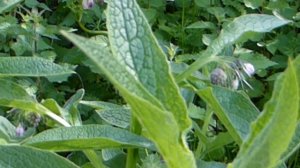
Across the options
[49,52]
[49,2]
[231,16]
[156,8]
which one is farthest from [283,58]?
[49,2]

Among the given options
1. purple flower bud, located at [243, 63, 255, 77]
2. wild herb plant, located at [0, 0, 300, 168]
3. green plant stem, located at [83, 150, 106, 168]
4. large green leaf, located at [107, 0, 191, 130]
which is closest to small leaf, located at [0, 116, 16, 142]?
wild herb plant, located at [0, 0, 300, 168]

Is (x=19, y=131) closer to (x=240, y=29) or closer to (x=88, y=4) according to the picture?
(x=240, y=29)

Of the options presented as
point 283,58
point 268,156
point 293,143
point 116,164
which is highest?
point 268,156

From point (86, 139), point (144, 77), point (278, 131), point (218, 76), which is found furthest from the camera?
point (218, 76)

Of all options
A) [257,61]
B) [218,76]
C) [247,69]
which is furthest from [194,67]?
[257,61]

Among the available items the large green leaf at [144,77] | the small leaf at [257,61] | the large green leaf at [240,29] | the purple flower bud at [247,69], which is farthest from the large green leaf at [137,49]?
the small leaf at [257,61]

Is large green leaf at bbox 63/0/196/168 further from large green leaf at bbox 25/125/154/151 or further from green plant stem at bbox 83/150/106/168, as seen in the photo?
green plant stem at bbox 83/150/106/168

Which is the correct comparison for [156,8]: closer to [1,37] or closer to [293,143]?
[1,37]

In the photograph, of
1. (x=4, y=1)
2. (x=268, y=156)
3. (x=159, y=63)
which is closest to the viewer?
(x=268, y=156)
